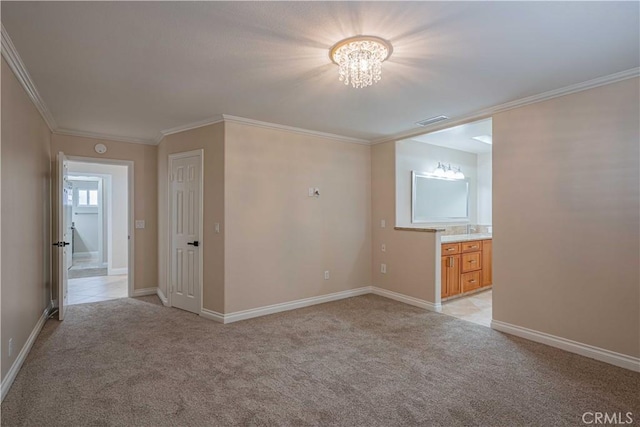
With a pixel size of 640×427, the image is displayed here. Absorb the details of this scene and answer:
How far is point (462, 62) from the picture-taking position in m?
2.48

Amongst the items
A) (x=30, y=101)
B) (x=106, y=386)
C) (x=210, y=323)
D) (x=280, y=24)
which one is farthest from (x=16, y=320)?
(x=280, y=24)

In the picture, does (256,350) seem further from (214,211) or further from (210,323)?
(214,211)

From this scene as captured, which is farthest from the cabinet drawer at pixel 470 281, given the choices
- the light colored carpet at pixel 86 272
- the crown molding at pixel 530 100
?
the light colored carpet at pixel 86 272

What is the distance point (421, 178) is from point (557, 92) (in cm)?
237

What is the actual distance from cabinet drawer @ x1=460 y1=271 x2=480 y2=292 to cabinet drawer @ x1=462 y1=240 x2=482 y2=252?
36 cm

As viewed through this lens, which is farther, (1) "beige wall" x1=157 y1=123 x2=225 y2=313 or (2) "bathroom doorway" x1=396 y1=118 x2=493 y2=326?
(2) "bathroom doorway" x1=396 y1=118 x2=493 y2=326

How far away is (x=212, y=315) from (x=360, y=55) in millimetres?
3253

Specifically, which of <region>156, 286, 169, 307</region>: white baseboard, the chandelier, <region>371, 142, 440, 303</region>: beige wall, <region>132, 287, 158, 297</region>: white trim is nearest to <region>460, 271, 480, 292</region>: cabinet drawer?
<region>371, 142, 440, 303</region>: beige wall

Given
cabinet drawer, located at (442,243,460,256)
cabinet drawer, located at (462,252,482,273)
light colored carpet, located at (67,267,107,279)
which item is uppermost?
cabinet drawer, located at (442,243,460,256)

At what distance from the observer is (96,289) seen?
560 cm

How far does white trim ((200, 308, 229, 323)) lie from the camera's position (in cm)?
387

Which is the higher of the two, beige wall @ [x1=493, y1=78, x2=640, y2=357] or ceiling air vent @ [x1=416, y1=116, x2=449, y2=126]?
ceiling air vent @ [x1=416, y1=116, x2=449, y2=126]

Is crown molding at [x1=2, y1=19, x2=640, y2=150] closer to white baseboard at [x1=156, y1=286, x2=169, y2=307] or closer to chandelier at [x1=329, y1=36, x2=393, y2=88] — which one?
chandelier at [x1=329, y1=36, x2=393, y2=88]

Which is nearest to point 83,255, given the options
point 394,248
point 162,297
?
point 162,297
